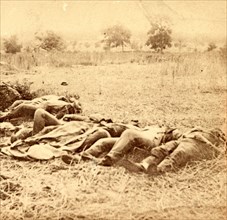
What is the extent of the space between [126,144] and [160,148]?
0.24 m

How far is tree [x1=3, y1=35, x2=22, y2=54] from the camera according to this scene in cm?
352

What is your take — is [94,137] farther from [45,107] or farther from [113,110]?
[45,107]

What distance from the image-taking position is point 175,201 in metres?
2.94

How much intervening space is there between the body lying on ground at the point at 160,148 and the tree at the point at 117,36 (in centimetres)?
69

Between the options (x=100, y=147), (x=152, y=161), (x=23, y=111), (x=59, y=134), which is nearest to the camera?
(x=152, y=161)

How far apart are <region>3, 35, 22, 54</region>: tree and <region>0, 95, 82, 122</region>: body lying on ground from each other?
41cm

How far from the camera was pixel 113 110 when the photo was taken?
335 cm

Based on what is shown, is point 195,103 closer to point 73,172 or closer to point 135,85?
point 135,85

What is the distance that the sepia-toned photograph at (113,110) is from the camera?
296cm

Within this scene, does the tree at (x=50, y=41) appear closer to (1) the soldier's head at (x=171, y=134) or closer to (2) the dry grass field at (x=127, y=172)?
(2) the dry grass field at (x=127, y=172)

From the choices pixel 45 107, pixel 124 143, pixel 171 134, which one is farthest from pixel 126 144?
pixel 45 107

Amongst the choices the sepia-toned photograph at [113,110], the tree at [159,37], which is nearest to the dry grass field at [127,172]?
the sepia-toned photograph at [113,110]

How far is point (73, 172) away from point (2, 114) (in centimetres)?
84

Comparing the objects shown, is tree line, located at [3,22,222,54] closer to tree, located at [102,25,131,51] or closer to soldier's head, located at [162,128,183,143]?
tree, located at [102,25,131,51]
